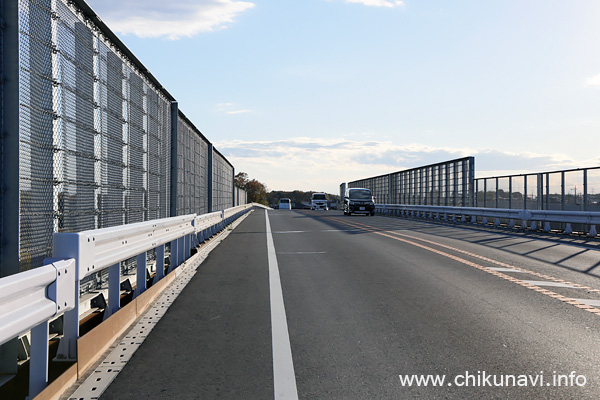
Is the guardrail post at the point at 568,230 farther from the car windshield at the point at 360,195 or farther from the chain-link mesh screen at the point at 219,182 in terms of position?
the car windshield at the point at 360,195

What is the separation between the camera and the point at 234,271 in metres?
9.45

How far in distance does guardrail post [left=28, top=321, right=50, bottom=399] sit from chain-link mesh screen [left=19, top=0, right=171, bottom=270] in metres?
1.22

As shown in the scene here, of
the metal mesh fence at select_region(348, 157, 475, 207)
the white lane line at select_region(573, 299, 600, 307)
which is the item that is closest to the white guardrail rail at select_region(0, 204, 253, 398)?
the white lane line at select_region(573, 299, 600, 307)

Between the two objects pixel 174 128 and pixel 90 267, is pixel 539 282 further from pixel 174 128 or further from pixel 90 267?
pixel 174 128

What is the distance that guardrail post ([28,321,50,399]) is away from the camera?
11.2 feet

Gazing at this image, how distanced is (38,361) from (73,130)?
9.67 feet

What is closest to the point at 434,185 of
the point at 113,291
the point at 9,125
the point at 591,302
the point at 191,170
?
the point at 191,170

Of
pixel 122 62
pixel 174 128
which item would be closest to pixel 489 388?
pixel 122 62

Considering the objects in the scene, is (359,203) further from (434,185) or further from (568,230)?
(568,230)

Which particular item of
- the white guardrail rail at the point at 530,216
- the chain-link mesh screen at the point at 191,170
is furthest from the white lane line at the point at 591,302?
the white guardrail rail at the point at 530,216

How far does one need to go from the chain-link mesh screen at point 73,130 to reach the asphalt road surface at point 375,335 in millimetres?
1534

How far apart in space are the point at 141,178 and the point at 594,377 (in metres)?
7.01

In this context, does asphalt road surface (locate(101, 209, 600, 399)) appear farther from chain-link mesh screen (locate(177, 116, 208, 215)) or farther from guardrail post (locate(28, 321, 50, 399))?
chain-link mesh screen (locate(177, 116, 208, 215))

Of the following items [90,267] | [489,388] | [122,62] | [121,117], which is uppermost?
[122,62]
